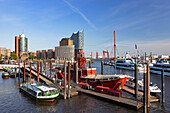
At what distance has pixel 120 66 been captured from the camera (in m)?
125

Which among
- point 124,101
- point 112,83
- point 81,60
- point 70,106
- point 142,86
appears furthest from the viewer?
point 81,60

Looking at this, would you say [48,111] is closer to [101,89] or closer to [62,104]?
[62,104]

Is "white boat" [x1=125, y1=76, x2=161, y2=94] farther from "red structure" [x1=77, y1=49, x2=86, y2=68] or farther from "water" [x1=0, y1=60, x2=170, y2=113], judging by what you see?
"red structure" [x1=77, y1=49, x2=86, y2=68]

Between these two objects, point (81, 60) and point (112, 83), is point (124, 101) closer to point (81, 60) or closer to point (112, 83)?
point (112, 83)

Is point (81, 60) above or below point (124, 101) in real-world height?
above

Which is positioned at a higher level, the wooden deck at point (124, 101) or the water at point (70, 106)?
the wooden deck at point (124, 101)

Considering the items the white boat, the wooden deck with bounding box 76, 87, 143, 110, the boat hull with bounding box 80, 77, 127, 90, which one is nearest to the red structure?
the boat hull with bounding box 80, 77, 127, 90

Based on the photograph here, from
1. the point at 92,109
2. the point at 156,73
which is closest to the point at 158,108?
the point at 92,109

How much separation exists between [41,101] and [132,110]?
2094cm

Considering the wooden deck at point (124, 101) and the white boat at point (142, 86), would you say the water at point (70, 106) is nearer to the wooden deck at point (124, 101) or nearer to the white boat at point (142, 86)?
the wooden deck at point (124, 101)

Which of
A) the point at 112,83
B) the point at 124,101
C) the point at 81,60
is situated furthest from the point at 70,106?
the point at 81,60

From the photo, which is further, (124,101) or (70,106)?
(70,106)

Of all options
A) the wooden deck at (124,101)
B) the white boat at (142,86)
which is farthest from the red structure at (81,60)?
the wooden deck at (124,101)

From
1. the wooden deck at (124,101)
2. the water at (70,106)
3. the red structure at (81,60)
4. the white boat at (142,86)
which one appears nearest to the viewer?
the wooden deck at (124,101)
